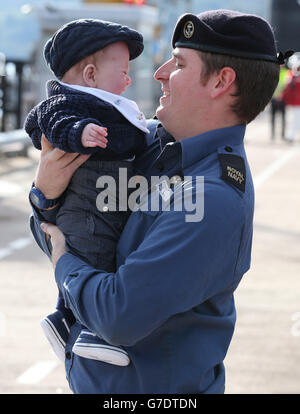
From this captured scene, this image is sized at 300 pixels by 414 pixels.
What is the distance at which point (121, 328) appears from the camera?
2.42 meters

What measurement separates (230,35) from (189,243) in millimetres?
517

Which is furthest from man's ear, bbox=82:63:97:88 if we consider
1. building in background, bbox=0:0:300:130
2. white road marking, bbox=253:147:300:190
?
building in background, bbox=0:0:300:130

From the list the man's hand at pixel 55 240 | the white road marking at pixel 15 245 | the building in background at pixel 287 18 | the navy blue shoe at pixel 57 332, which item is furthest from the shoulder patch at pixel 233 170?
the building in background at pixel 287 18

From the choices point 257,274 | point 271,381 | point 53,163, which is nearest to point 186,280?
point 53,163

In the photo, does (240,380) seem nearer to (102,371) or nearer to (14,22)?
(102,371)

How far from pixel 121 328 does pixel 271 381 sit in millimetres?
3802

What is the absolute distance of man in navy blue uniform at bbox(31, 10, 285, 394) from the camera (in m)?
2.41

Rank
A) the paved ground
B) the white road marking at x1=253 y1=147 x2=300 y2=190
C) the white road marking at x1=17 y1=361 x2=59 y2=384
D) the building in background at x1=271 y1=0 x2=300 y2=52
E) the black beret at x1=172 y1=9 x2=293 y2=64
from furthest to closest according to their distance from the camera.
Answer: the building in background at x1=271 y1=0 x2=300 y2=52
the white road marking at x1=253 y1=147 x2=300 y2=190
the paved ground
the white road marking at x1=17 y1=361 x2=59 y2=384
the black beret at x1=172 y1=9 x2=293 y2=64

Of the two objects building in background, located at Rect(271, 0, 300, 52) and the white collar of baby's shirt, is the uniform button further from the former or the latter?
building in background, located at Rect(271, 0, 300, 52)

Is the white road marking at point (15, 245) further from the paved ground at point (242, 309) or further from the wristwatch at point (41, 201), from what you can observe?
the wristwatch at point (41, 201)

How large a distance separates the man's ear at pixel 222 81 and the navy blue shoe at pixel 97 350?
0.67 meters

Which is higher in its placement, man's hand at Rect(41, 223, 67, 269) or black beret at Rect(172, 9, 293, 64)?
black beret at Rect(172, 9, 293, 64)

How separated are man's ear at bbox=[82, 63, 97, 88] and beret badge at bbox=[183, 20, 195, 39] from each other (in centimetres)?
48

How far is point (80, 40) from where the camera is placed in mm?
2951
